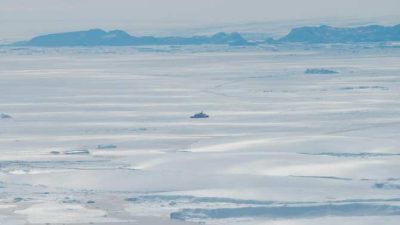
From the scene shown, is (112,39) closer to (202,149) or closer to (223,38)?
(223,38)

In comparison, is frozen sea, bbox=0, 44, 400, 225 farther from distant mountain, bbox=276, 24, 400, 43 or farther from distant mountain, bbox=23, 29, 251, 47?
distant mountain, bbox=23, 29, 251, 47

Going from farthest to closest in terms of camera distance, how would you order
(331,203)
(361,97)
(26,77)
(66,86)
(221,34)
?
(221,34)
(26,77)
(66,86)
(361,97)
(331,203)

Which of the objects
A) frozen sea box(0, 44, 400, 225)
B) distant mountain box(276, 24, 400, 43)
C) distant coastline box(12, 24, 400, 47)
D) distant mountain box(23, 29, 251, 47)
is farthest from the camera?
distant mountain box(23, 29, 251, 47)

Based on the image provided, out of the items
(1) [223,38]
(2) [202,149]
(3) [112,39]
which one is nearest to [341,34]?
(1) [223,38]

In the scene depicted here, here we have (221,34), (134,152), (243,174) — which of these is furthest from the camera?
(221,34)

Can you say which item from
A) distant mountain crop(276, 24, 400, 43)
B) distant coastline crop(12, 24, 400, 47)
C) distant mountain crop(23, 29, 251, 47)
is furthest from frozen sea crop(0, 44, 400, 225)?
distant mountain crop(23, 29, 251, 47)

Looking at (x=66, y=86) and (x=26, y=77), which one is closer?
(x=66, y=86)

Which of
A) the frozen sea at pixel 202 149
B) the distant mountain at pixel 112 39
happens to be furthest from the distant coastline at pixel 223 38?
the frozen sea at pixel 202 149

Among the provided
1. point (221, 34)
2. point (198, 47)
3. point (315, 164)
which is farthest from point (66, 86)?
point (221, 34)

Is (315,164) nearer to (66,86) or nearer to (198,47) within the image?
(66,86)
